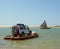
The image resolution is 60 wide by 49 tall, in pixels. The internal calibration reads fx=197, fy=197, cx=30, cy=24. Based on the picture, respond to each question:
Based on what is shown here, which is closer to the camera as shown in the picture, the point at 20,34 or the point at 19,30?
the point at 20,34

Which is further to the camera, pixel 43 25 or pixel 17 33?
pixel 43 25

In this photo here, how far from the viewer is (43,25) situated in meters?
139

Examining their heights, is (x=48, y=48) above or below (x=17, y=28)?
below

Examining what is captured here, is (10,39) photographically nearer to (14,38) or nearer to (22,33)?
(14,38)

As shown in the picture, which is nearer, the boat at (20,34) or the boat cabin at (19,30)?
the boat at (20,34)

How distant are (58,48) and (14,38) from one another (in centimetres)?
1612

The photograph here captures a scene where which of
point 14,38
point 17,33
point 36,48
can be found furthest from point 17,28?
point 36,48

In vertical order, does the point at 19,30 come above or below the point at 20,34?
above

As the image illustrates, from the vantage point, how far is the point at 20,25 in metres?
46.2

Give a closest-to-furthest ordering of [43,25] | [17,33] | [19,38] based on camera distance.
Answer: [19,38]
[17,33]
[43,25]

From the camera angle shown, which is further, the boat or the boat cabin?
the boat cabin

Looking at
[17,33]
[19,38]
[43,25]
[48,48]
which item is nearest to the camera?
[48,48]

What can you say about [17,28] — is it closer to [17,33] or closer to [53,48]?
[17,33]

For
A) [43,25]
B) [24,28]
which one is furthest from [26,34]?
[43,25]
